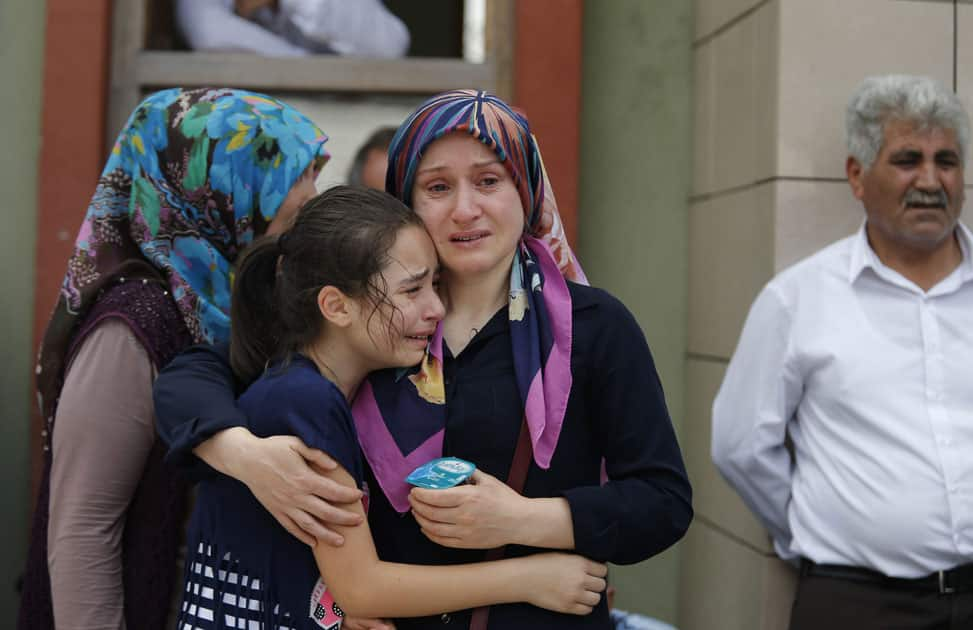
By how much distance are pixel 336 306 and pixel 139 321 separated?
0.50m

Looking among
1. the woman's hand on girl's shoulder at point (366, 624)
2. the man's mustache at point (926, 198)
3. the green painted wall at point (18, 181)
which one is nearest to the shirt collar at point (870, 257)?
the man's mustache at point (926, 198)

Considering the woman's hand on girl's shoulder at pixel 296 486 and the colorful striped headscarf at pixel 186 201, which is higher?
the colorful striped headscarf at pixel 186 201

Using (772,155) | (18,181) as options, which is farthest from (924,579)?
(18,181)

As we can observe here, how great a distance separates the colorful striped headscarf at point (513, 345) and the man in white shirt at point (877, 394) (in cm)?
145

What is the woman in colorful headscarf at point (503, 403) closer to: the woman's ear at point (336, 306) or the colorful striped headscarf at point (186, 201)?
the woman's ear at point (336, 306)

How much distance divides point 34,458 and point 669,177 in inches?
94.7

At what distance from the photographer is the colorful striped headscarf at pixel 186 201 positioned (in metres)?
2.02

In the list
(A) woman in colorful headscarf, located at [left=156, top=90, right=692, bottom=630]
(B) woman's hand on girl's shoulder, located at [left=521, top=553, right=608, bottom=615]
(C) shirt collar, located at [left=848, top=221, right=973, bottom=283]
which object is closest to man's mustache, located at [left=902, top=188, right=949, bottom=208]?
(C) shirt collar, located at [left=848, top=221, right=973, bottom=283]

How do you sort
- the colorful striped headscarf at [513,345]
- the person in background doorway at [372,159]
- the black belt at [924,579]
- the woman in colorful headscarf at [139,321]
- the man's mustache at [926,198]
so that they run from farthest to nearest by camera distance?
1. the person in background doorway at [372,159]
2. the man's mustache at [926,198]
3. the black belt at [924,579]
4. the woman in colorful headscarf at [139,321]
5. the colorful striped headscarf at [513,345]

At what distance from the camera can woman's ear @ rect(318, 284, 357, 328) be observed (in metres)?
1.62

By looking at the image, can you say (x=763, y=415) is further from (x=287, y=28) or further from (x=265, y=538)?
(x=287, y=28)

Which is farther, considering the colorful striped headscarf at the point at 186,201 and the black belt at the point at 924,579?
the black belt at the point at 924,579

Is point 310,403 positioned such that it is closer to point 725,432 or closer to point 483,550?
point 483,550

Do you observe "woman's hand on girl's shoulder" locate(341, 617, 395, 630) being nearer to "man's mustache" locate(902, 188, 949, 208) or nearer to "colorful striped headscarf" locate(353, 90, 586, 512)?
"colorful striped headscarf" locate(353, 90, 586, 512)
